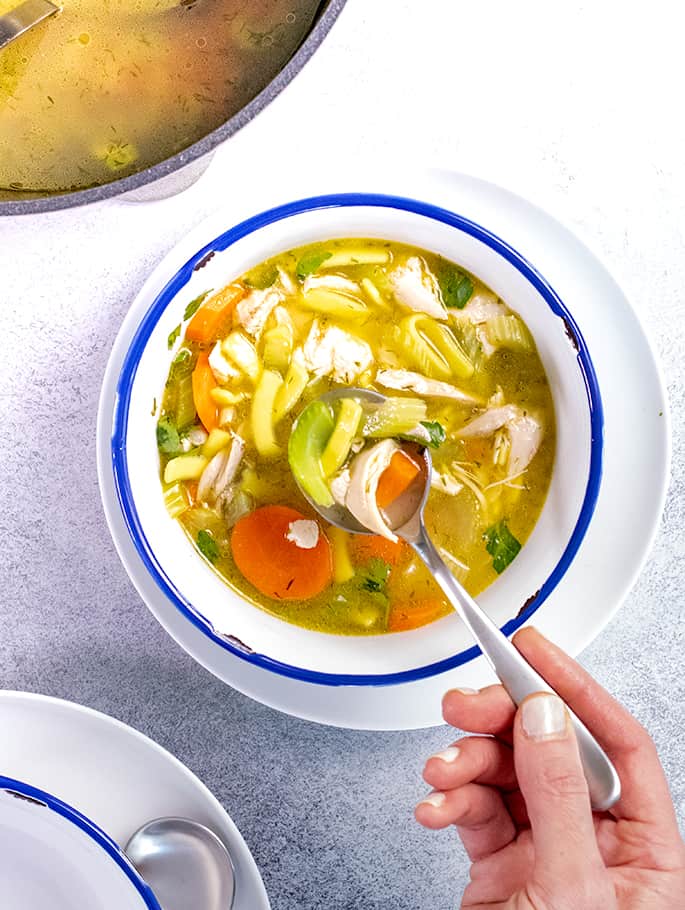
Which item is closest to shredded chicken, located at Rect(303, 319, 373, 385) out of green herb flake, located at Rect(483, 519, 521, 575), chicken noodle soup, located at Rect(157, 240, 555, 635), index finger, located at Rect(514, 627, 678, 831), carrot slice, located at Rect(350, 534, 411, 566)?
chicken noodle soup, located at Rect(157, 240, 555, 635)

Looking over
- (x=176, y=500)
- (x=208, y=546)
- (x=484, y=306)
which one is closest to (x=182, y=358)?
(x=176, y=500)

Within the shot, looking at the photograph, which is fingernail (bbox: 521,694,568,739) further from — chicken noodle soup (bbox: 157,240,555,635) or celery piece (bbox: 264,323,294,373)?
celery piece (bbox: 264,323,294,373)

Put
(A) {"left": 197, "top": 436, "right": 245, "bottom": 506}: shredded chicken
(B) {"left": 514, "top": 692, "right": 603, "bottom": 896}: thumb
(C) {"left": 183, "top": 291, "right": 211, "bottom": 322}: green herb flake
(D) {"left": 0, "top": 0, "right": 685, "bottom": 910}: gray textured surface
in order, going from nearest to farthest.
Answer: (B) {"left": 514, "top": 692, "right": 603, "bottom": 896}: thumb → (C) {"left": 183, "top": 291, "right": 211, "bottom": 322}: green herb flake → (A) {"left": 197, "top": 436, "right": 245, "bottom": 506}: shredded chicken → (D) {"left": 0, "top": 0, "right": 685, "bottom": 910}: gray textured surface

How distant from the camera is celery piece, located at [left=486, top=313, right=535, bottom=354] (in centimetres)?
200

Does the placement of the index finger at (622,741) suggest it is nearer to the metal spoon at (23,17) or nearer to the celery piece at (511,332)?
the celery piece at (511,332)

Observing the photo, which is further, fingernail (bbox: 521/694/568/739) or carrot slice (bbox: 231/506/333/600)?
carrot slice (bbox: 231/506/333/600)

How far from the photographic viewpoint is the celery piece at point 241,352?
2011 millimetres

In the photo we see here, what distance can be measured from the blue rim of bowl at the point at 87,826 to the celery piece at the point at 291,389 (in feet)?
2.78

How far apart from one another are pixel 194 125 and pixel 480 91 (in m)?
0.73

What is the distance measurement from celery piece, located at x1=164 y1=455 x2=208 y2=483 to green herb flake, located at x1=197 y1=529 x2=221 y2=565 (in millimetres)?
122

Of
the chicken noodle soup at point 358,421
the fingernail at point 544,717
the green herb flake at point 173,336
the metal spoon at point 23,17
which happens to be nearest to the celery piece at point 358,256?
the chicken noodle soup at point 358,421

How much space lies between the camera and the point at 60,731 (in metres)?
2.00

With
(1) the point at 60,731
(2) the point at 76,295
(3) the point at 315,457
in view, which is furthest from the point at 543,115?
(1) the point at 60,731

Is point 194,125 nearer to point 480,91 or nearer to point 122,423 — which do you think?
point 122,423
